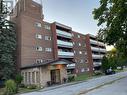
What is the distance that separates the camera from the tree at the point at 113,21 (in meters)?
17.8

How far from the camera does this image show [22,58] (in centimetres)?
4000

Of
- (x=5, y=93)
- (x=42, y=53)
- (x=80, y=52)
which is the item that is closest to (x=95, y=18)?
(x=5, y=93)

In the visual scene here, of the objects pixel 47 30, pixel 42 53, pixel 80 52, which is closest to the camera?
pixel 42 53

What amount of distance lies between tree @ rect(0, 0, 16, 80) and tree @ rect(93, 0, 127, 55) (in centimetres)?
1799

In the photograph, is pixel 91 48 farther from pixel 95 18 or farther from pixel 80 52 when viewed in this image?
pixel 95 18

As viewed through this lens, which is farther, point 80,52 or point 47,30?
point 80,52

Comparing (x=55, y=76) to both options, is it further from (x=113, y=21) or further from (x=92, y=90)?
(x=113, y=21)

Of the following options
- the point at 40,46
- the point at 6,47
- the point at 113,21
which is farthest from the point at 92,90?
the point at 40,46

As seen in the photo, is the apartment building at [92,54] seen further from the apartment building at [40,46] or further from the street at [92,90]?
the street at [92,90]

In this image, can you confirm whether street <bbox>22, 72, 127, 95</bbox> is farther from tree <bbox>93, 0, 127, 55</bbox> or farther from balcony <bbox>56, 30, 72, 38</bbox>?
balcony <bbox>56, 30, 72, 38</bbox>

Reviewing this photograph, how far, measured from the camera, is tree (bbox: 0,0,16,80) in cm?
3478

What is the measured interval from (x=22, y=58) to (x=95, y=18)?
2050 cm

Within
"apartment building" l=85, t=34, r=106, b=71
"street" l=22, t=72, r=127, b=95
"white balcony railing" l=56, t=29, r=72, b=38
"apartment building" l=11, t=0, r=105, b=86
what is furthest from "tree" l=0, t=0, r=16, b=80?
"apartment building" l=85, t=34, r=106, b=71

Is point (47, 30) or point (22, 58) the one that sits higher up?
point (47, 30)
